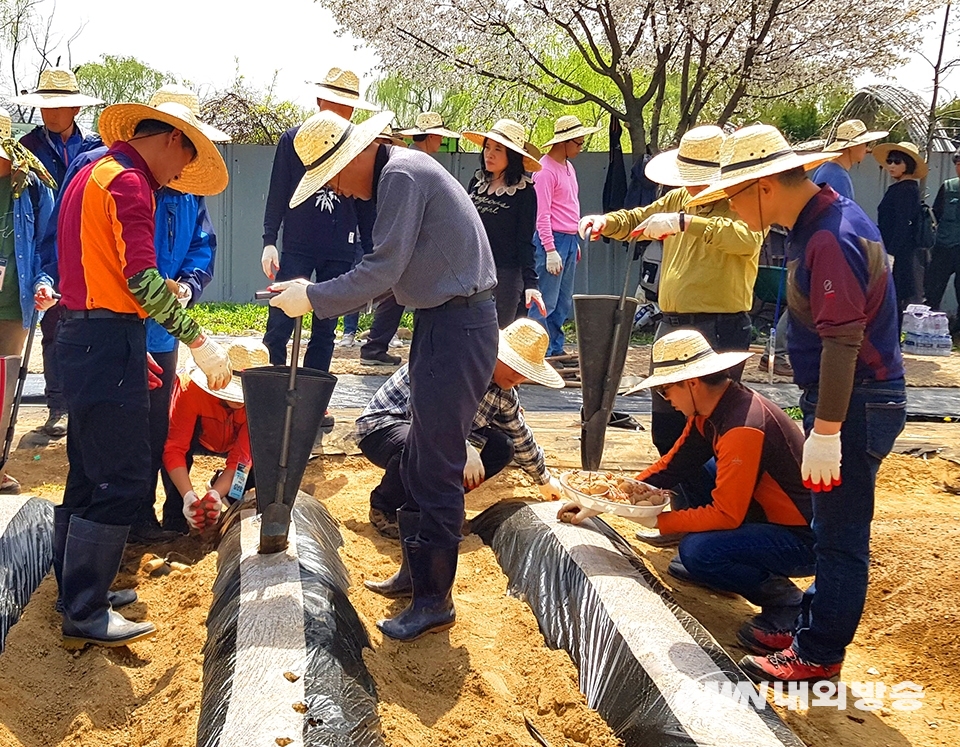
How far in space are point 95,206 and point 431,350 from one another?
3.70ft

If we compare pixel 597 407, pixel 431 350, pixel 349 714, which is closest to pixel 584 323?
pixel 597 407

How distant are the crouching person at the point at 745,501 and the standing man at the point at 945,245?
8209 millimetres

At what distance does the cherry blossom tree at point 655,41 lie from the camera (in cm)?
1179

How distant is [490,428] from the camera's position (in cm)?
423

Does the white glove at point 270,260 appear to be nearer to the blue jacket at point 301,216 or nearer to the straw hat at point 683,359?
the blue jacket at point 301,216

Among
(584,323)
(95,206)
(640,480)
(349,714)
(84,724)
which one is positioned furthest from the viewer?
(584,323)

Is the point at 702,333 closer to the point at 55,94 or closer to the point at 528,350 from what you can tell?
the point at 528,350

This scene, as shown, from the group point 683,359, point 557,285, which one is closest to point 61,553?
point 683,359

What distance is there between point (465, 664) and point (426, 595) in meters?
0.27

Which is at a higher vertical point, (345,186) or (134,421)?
(345,186)

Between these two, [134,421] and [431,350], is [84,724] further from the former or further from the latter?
[431,350]

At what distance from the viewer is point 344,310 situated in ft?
9.71

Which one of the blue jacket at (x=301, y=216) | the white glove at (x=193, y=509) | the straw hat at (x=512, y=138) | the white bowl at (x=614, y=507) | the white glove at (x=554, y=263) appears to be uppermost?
the straw hat at (x=512, y=138)

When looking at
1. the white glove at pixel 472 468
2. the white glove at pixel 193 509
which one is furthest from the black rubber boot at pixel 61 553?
the white glove at pixel 472 468
